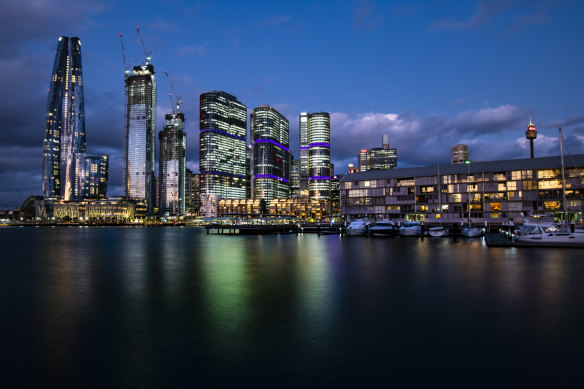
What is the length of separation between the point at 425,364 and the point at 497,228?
118638 mm

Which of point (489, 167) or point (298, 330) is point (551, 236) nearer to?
point (298, 330)

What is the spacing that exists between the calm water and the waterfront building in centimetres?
9245

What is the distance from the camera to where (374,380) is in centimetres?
1059

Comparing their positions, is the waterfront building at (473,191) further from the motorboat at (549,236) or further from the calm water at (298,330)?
the calm water at (298,330)

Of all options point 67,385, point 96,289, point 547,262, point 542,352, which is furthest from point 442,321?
point 547,262

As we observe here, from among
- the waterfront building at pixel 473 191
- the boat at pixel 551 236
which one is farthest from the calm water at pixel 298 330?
the waterfront building at pixel 473 191

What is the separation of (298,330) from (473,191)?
12465 cm

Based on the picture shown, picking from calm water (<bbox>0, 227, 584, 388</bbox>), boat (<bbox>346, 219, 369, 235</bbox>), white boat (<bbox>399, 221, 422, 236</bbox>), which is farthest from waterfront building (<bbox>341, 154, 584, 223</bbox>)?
calm water (<bbox>0, 227, 584, 388</bbox>)

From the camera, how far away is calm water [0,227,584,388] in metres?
11.0

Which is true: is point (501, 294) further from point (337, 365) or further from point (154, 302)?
point (154, 302)

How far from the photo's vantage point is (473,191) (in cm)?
12625

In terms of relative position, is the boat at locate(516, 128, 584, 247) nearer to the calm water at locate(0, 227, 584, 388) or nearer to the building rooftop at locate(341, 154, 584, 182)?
the calm water at locate(0, 227, 584, 388)

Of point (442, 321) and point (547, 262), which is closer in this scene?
point (442, 321)

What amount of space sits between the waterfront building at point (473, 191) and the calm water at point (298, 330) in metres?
92.5
